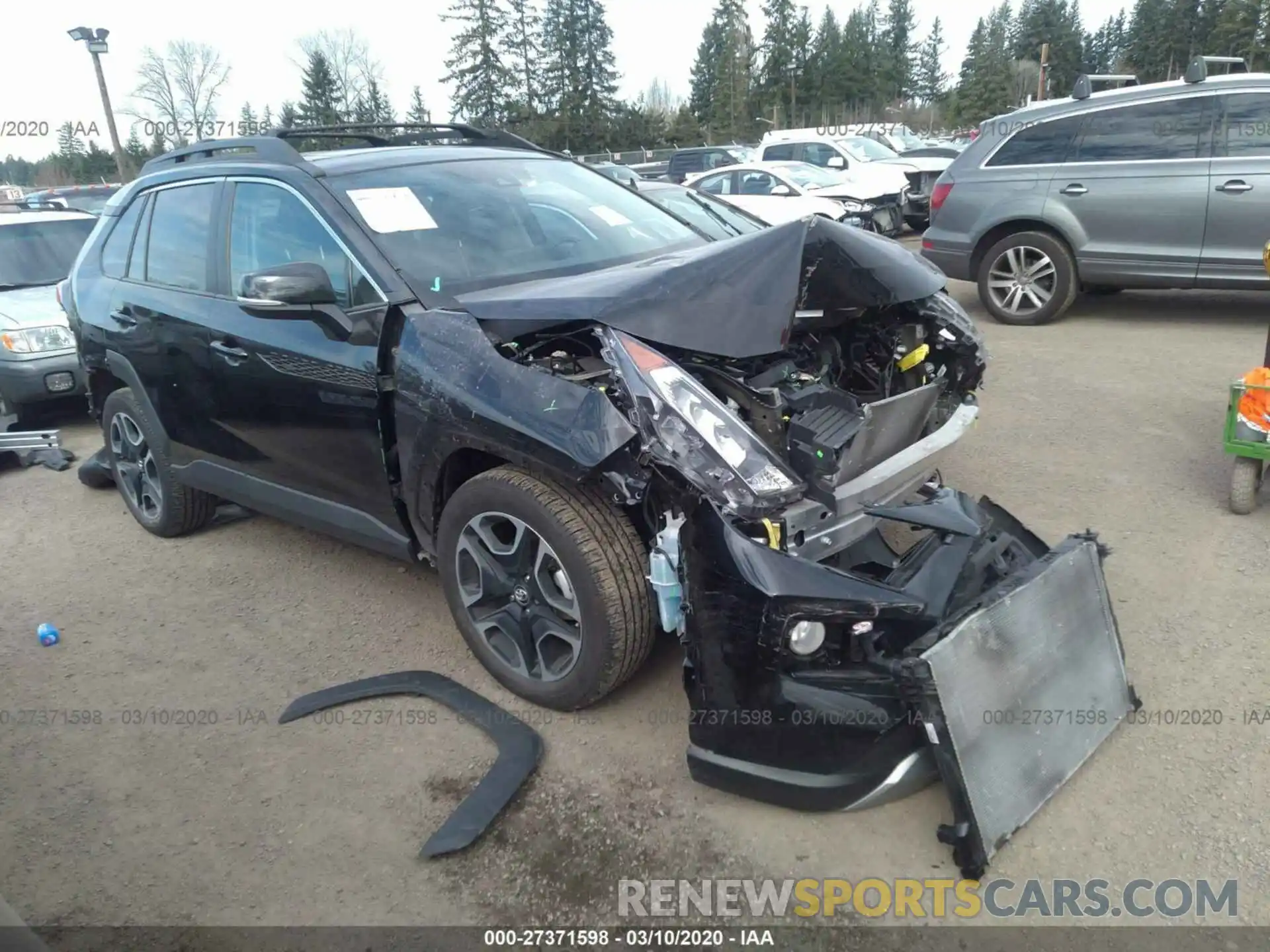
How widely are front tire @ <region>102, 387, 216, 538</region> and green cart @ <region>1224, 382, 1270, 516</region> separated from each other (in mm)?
4960

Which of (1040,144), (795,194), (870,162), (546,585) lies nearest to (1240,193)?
(1040,144)

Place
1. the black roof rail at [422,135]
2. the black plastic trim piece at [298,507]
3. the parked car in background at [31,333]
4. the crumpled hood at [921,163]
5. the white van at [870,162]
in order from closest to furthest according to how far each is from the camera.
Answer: the black plastic trim piece at [298,507] → the black roof rail at [422,135] → the parked car in background at [31,333] → the white van at [870,162] → the crumpled hood at [921,163]

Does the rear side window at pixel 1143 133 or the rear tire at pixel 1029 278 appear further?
the rear tire at pixel 1029 278

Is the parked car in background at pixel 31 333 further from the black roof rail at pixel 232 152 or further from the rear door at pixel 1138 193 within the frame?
the rear door at pixel 1138 193

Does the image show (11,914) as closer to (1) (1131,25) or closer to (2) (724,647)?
(2) (724,647)

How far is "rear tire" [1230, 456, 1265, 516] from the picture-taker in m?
4.07

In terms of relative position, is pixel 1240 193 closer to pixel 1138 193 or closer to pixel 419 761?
pixel 1138 193

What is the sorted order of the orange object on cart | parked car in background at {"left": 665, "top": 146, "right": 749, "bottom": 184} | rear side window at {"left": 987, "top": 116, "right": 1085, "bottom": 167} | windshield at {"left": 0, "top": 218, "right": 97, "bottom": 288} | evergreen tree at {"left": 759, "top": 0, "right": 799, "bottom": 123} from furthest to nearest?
evergreen tree at {"left": 759, "top": 0, "right": 799, "bottom": 123}
parked car in background at {"left": 665, "top": 146, "right": 749, "bottom": 184}
windshield at {"left": 0, "top": 218, "right": 97, "bottom": 288}
rear side window at {"left": 987, "top": 116, "right": 1085, "bottom": 167}
the orange object on cart

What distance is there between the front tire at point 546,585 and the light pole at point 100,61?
1722cm

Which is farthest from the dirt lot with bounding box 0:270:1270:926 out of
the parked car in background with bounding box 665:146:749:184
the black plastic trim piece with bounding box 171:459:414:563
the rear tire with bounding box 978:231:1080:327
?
the parked car in background with bounding box 665:146:749:184

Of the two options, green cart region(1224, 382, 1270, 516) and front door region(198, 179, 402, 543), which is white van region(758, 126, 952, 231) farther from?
front door region(198, 179, 402, 543)

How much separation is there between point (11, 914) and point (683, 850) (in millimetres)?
1547

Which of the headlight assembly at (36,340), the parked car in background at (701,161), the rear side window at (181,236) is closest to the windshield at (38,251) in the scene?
the headlight assembly at (36,340)

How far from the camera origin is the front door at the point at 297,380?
330 cm
